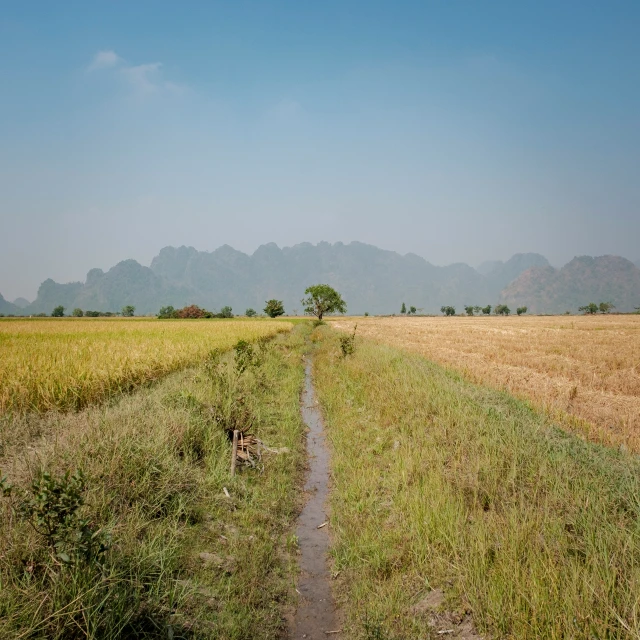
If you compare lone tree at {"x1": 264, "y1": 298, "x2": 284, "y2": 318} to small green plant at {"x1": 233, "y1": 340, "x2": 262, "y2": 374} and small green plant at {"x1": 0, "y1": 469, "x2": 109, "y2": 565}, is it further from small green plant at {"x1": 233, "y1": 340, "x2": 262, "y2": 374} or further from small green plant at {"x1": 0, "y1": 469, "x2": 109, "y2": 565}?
small green plant at {"x1": 0, "y1": 469, "x2": 109, "y2": 565}

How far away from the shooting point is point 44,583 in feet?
10.7

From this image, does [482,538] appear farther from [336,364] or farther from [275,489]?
[336,364]

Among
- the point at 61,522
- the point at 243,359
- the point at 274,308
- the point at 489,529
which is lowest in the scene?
the point at 489,529

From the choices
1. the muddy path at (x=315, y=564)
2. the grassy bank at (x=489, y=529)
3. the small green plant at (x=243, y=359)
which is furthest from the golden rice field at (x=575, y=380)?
the small green plant at (x=243, y=359)

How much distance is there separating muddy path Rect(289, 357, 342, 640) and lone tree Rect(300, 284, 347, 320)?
77547mm

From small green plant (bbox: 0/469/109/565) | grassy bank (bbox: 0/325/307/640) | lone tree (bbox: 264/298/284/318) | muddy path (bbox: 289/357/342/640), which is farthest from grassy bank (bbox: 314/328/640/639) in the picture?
lone tree (bbox: 264/298/284/318)

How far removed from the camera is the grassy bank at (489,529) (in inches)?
130

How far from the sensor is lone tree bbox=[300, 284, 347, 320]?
8625 cm

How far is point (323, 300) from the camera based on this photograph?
87.3 m

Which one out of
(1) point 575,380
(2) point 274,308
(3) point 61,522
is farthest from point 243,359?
(2) point 274,308

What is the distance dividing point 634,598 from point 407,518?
8.63 feet

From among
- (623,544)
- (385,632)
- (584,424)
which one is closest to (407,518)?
(385,632)

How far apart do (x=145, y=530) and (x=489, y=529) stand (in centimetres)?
411

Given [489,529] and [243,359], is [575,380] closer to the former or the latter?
[489,529]
